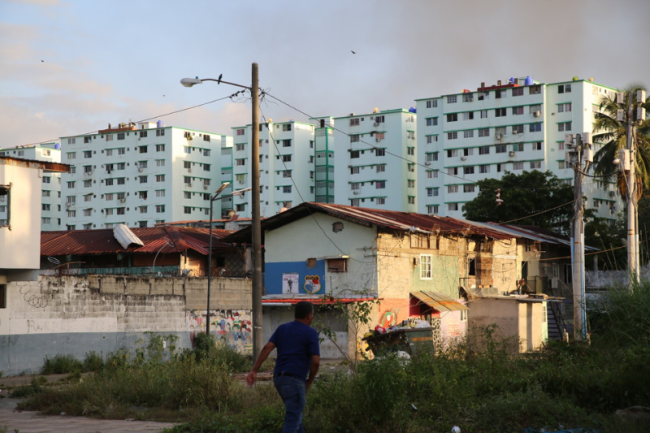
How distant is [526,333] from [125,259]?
20.9 m

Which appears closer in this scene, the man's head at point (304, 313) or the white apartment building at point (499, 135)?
the man's head at point (304, 313)

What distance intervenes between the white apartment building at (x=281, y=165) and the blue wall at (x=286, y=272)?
60.4 metres

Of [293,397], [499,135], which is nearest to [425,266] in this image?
[293,397]

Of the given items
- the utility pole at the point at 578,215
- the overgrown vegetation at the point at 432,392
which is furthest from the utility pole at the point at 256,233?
the utility pole at the point at 578,215

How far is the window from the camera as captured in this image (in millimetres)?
31598

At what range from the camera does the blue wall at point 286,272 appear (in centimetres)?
3100

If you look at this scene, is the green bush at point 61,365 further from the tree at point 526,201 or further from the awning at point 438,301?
the tree at point 526,201

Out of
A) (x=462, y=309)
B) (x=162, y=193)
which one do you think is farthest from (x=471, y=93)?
(x=462, y=309)

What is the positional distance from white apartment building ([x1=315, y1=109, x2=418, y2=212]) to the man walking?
78.8m

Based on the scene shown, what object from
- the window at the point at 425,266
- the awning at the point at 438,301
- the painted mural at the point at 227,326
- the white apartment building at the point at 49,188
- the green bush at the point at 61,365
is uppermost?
the white apartment building at the point at 49,188

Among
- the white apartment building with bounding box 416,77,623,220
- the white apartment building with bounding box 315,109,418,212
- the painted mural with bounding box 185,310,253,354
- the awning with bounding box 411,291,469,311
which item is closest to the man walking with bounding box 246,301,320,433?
the painted mural with bounding box 185,310,253,354

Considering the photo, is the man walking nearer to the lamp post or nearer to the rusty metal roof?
the lamp post

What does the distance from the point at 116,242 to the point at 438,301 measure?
60.1 ft

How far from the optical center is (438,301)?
30.5 metres
